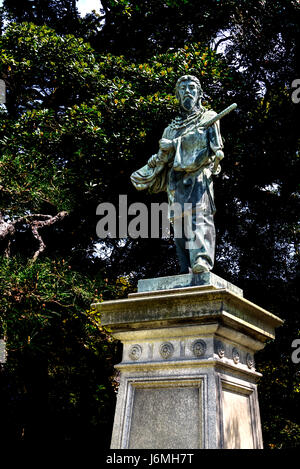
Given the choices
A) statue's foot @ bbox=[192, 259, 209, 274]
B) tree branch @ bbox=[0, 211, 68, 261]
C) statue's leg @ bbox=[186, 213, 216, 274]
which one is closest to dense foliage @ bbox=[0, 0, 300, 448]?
tree branch @ bbox=[0, 211, 68, 261]

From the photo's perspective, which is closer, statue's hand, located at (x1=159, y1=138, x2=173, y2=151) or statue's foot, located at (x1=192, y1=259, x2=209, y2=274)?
statue's foot, located at (x1=192, y1=259, x2=209, y2=274)

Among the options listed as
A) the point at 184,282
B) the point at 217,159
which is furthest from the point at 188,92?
the point at 184,282

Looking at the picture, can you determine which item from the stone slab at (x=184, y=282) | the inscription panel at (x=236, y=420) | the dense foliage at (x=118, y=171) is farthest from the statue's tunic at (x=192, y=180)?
the dense foliage at (x=118, y=171)

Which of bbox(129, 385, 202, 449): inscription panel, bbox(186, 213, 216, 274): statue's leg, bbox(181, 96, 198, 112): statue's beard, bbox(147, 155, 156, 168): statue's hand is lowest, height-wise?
bbox(129, 385, 202, 449): inscription panel

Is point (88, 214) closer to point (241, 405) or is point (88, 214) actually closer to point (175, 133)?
point (175, 133)

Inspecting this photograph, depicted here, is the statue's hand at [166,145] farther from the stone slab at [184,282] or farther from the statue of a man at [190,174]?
the stone slab at [184,282]

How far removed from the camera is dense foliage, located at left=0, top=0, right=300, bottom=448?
10258 mm

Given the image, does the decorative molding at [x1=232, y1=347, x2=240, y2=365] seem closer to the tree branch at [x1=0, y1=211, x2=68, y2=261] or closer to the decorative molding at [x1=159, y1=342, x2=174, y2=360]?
the decorative molding at [x1=159, y1=342, x2=174, y2=360]

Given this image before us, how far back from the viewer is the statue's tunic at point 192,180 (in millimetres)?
4746

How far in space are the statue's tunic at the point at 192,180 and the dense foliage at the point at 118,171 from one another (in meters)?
4.55

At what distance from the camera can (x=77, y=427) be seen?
11.8 metres

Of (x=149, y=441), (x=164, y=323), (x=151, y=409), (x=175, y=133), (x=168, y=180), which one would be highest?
(x=175, y=133)
